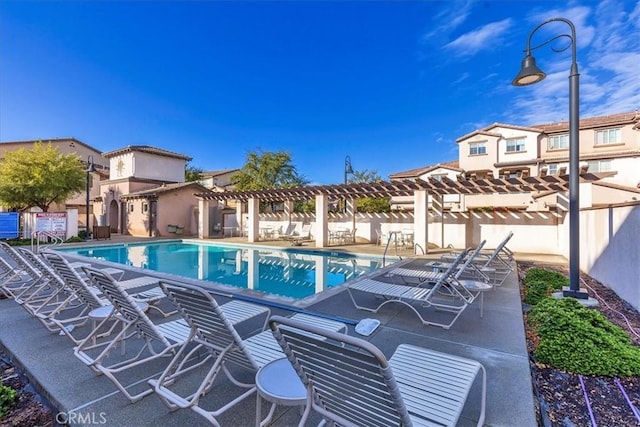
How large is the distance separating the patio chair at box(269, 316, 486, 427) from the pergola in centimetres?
1183

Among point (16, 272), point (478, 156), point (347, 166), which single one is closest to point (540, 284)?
point (16, 272)

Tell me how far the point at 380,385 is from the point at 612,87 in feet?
58.6

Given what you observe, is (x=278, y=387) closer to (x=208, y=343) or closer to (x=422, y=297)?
(x=208, y=343)

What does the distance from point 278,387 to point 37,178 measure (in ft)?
75.9

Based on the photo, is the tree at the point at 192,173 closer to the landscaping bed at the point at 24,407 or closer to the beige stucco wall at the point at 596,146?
the beige stucco wall at the point at 596,146

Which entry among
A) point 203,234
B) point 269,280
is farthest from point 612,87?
point 203,234

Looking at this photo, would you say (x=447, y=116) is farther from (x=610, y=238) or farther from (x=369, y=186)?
(x=610, y=238)

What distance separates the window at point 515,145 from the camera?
26531 millimetres

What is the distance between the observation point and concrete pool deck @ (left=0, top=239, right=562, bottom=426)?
2408 mm

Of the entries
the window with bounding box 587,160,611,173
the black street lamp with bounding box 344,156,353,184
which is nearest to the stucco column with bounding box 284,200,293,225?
the black street lamp with bounding box 344,156,353,184

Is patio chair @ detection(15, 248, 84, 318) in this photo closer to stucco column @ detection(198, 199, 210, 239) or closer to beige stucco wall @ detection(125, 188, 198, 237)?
stucco column @ detection(198, 199, 210, 239)

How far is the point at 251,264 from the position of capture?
503 inches

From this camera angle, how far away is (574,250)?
18.1 ft

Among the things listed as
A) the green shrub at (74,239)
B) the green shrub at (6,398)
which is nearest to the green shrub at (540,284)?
the green shrub at (6,398)
